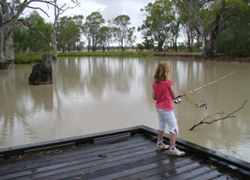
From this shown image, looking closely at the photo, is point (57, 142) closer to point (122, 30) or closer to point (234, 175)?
point (234, 175)

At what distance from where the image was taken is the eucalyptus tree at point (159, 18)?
4481 cm

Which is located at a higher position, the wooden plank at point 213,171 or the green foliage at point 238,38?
the green foliage at point 238,38

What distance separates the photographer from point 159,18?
4569 centimetres

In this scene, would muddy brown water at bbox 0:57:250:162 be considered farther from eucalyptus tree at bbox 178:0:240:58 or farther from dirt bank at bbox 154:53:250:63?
eucalyptus tree at bbox 178:0:240:58

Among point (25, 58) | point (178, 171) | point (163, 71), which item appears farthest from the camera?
point (25, 58)

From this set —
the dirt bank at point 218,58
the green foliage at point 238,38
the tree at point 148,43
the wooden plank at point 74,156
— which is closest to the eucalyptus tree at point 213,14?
the green foliage at point 238,38

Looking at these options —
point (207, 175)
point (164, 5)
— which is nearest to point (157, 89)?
point (207, 175)

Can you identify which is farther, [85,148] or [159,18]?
[159,18]

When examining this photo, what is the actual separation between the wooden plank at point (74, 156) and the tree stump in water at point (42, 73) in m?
7.66

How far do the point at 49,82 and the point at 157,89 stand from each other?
Result: 26.6 feet

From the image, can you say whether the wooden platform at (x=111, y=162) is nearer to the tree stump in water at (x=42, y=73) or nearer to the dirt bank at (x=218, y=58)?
the tree stump in water at (x=42, y=73)

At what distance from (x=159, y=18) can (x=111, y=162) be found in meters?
46.1

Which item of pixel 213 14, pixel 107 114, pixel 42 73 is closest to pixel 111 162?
pixel 107 114

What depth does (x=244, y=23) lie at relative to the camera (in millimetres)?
26328
